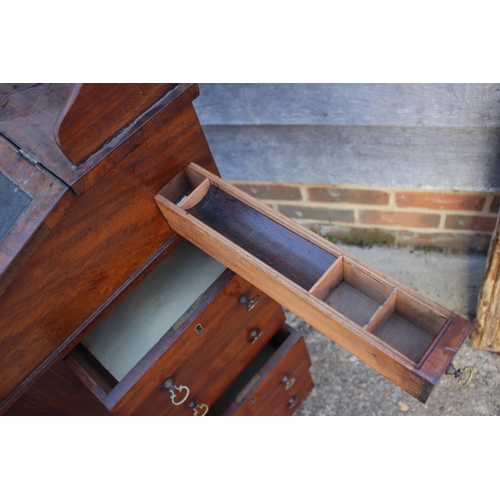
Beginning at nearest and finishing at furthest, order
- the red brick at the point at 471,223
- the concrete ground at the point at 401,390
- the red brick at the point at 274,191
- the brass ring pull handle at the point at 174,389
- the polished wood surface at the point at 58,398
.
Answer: the polished wood surface at the point at 58,398 < the brass ring pull handle at the point at 174,389 < the concrete ground at the point at 401,390 < the red brick at the point at 471,223 < the red brick at the point at 274,191

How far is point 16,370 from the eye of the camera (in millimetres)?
991

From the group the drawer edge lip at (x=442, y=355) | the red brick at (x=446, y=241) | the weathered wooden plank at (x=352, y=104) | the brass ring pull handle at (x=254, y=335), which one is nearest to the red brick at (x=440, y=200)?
the red brick at (x=446, y=241)

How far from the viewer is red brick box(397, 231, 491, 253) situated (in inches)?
71.9

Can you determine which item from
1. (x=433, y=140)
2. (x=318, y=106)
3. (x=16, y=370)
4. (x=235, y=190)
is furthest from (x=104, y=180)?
(x=433, y=140)

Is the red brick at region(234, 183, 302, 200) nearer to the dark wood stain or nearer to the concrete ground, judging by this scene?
the concrete ground

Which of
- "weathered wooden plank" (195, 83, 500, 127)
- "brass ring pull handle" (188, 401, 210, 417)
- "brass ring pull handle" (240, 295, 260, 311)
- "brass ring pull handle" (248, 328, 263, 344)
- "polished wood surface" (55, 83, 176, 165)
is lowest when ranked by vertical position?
"brass ring pull handle" (188, 401, 210, 417)

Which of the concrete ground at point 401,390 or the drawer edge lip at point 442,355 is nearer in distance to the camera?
the drawer edge lip at point 442,355

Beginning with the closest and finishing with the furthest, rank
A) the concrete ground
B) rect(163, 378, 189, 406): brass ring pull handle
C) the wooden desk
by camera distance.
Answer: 1. the wooden desk
2. rect(163, 378, 189, 406): brass ring pull handle
3. the concrete ground

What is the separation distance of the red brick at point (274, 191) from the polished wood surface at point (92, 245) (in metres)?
0.77

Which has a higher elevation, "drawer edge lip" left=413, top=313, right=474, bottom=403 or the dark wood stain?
the dark wood stain

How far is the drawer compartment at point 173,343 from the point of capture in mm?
1130

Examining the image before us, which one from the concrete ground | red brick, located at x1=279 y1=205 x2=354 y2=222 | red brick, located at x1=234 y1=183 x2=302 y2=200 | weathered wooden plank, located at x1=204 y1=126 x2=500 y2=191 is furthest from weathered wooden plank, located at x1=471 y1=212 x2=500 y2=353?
red brick, located at x1=234 y1=183 x2=302 y2=200

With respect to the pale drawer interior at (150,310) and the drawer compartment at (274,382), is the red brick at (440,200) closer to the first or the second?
the drawer compartment at (274,382)

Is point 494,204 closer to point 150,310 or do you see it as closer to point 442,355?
point 442,355
